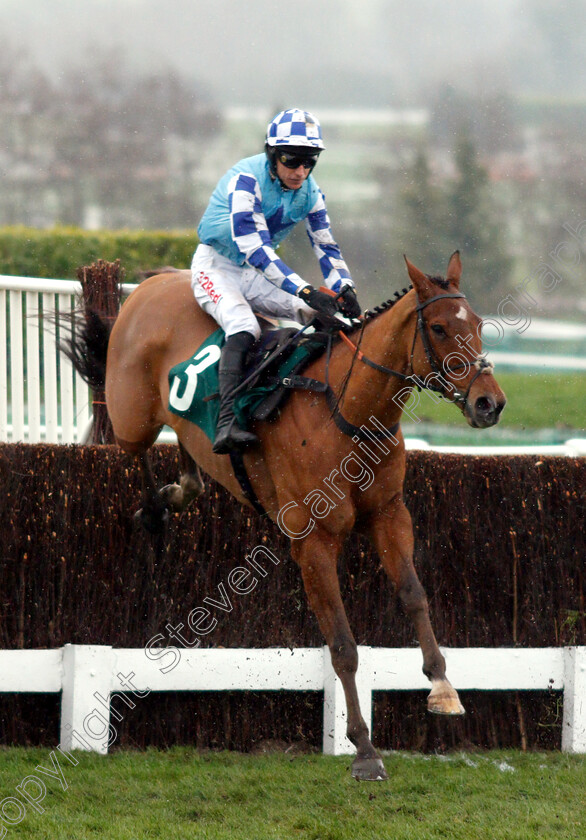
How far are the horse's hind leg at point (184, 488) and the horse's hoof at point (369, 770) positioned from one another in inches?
63.8

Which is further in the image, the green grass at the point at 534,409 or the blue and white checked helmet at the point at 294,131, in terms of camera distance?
the green grass at the point at 534,409

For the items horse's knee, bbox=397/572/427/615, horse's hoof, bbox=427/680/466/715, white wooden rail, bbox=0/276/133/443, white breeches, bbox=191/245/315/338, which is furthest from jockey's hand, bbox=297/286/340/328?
white wooden rail, bbox=0/276/133/443

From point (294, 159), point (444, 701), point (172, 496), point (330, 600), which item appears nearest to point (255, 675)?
point (172, 496)

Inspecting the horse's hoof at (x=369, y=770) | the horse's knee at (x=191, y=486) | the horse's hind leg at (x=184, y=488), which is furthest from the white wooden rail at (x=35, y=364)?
the horse's hoof at (x=369, y=770)

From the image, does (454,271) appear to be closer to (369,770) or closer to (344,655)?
(344,655)

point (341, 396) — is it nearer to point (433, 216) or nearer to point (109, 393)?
point (109, 393)

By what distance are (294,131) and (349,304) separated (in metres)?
0.70

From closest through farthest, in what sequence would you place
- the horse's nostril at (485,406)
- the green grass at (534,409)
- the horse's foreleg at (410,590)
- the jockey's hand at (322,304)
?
1. the horse's nostril at (485,406)
2. the horse's foreleg at (410,590)
3. the jockey's hand at (322,304)
4. the green grass at (534,409)

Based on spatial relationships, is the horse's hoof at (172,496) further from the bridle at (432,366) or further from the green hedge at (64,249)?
the green hedge at (64,249)

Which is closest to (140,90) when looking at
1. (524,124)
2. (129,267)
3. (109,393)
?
(524,124)

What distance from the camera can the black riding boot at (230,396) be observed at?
→ 4.21 m

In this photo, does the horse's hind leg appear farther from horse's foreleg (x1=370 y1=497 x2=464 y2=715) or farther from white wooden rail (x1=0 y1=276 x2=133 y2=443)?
white wooden rail (x1=0 y1=276 x2=133 y2=443)

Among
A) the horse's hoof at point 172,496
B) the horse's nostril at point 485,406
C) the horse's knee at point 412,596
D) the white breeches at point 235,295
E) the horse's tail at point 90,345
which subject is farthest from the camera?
the horse's tail at point 90,345

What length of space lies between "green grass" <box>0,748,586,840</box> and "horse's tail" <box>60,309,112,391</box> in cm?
191
